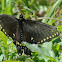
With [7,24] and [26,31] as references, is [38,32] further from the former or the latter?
[7,24]

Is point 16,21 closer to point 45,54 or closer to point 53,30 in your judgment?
point 53,30

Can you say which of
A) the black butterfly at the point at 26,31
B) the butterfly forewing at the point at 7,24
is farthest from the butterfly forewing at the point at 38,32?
the butterfly forewing at the point at 7,24

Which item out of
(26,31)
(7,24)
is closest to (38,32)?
(26,31)

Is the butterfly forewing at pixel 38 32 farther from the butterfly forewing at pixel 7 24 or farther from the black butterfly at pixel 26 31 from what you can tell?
the butterfly forewing at pixel 7 24

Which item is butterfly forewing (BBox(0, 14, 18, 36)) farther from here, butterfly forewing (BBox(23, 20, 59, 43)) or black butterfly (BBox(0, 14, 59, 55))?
butterfly forewing (BBox(23, 20, 59, 43))

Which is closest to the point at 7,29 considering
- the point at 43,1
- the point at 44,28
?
the point at 44,28

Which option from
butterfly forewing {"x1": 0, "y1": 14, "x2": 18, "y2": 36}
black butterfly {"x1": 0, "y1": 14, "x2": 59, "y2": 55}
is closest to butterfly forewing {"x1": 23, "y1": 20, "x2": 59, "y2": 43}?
black butterfly {"x1": 0, "y1": 14, "x2": 59, "y2": 55}

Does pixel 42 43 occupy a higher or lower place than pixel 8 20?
lower
